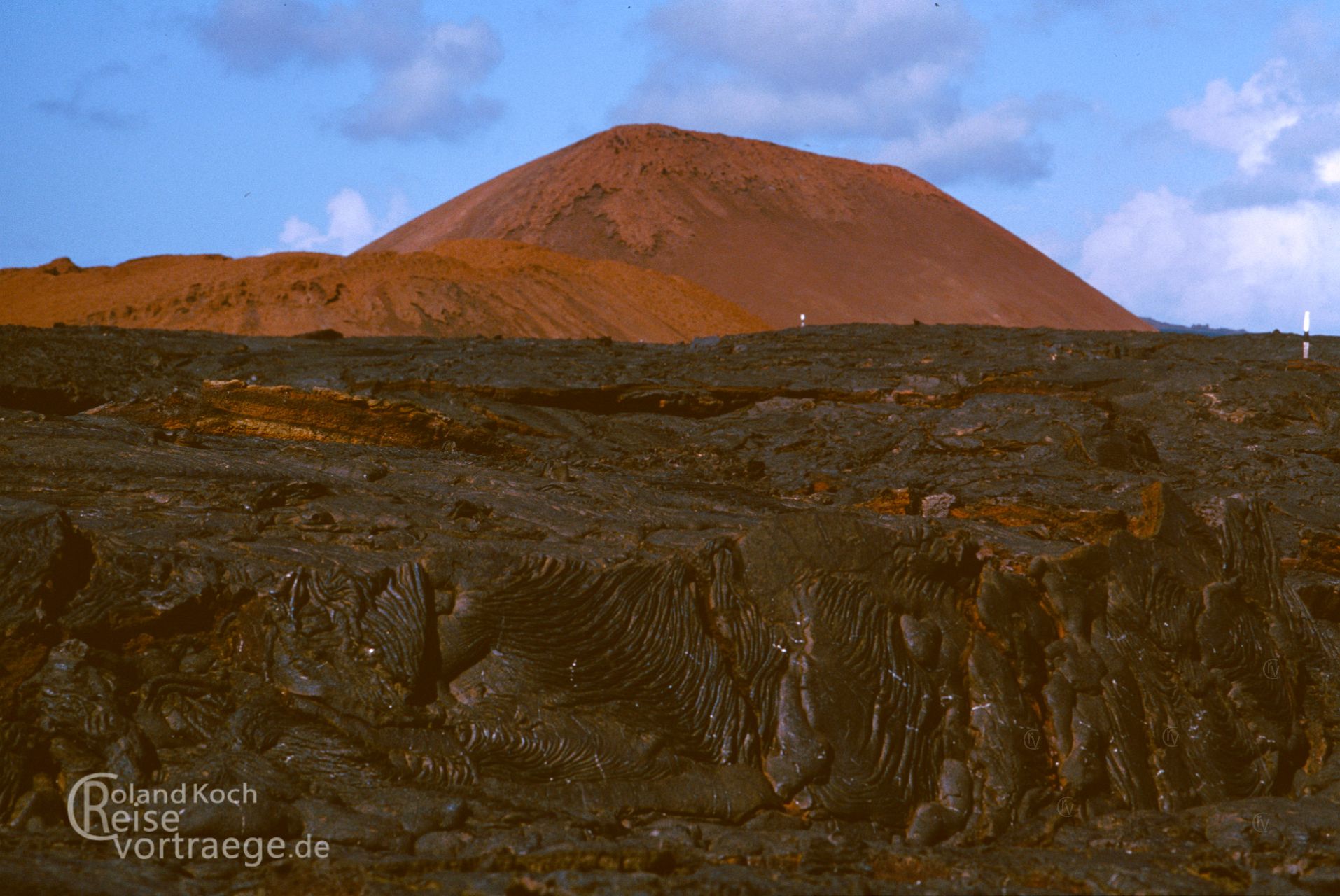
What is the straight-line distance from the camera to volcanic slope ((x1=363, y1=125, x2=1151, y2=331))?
33.7m

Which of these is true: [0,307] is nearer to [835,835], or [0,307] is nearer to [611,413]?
[611,413]

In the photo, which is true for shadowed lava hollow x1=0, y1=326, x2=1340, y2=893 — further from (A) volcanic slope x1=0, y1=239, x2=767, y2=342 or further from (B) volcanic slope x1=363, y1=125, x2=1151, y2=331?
(B) volcanic slope x1=363, y1=125, x2=1151, y2=331

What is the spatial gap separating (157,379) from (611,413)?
11.1ft

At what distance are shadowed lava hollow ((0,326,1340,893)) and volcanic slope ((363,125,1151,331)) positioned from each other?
26671mm

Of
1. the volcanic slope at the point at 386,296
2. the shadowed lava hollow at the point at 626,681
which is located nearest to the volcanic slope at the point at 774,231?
the volcanic slope at the point at 386,296

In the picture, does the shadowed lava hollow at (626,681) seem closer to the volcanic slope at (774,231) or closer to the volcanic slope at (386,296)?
the volcanic slope at (386,296)

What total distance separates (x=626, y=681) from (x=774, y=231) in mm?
32966

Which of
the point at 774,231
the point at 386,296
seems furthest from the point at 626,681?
the point at 774,231

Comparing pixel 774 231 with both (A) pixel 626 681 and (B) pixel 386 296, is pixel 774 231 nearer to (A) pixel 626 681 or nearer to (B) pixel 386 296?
(B) pixel 386 296

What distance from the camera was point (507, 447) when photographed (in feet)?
26.2

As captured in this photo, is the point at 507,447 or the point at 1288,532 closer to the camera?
the point at 1288,532

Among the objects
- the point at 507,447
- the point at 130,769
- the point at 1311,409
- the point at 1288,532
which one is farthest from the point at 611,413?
the point at 130,769

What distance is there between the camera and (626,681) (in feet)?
13.4

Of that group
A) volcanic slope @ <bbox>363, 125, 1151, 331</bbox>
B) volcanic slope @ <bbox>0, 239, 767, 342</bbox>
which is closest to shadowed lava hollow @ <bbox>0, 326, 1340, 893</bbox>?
volcanic slope @ <bbox>0, 239, 767, 342</bbox>
